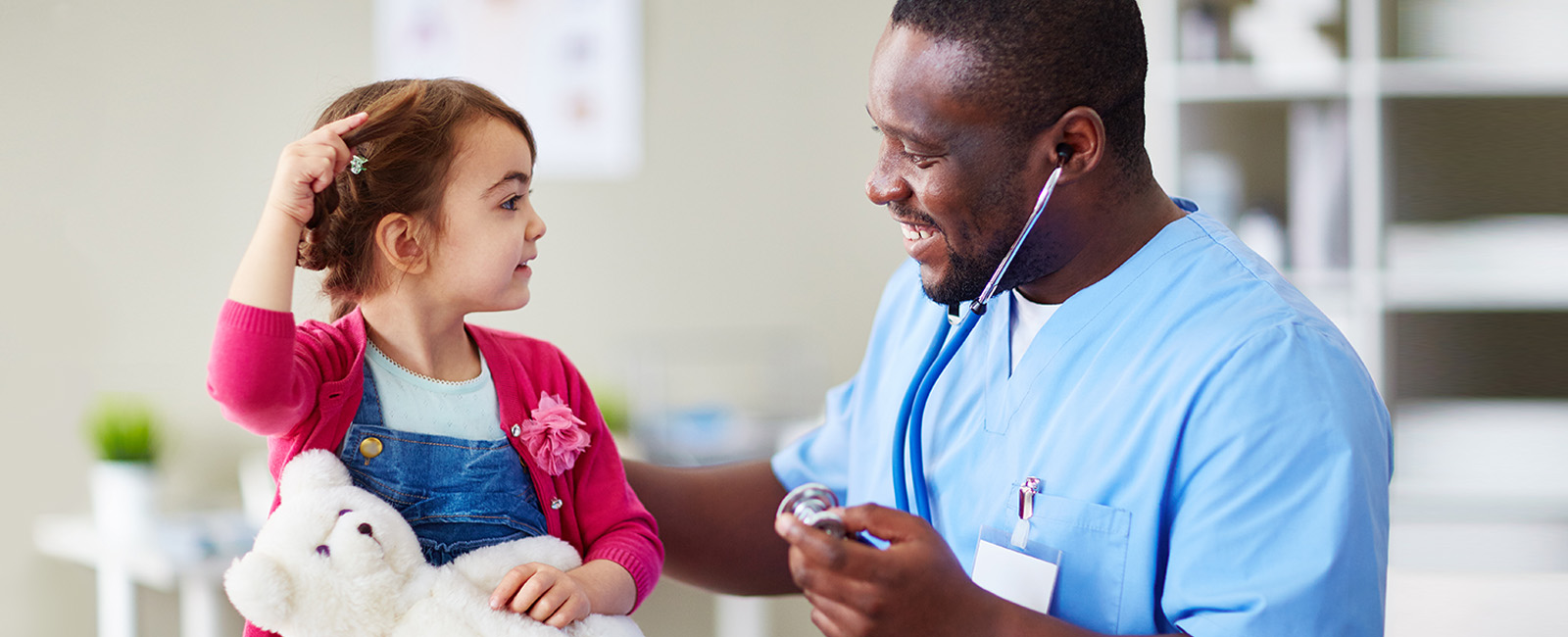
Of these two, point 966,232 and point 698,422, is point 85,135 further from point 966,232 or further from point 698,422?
point 966,232

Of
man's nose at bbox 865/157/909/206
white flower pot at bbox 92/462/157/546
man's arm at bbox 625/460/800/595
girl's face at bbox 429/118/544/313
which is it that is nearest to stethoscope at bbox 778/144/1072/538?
man's nose at bbox 865/157/909/206

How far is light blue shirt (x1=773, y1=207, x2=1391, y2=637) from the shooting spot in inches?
31.3

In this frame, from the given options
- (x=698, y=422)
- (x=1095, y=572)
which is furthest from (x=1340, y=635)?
(x=698, y=422)

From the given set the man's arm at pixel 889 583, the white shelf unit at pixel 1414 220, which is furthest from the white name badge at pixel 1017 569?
the white shelf unit at pixel 1414 220

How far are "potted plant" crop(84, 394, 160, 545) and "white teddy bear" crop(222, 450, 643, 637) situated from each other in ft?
6.12

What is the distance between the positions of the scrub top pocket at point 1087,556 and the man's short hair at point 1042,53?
317mm

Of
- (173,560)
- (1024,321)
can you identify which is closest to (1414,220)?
(1024,321)

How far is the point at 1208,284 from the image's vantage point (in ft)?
3.04

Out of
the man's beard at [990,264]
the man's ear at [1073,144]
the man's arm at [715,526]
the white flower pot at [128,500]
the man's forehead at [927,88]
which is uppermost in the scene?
the man's forehead at [927,88]

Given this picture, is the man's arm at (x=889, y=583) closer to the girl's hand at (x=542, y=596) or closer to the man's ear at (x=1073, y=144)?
the girl's hand at (x=542, y=596)

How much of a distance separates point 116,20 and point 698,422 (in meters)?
1.82

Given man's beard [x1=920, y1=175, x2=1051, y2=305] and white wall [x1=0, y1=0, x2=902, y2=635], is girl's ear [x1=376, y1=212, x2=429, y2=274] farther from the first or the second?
white wall [x1=0, y1=0, x2=902, y2=635]

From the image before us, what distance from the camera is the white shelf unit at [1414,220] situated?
2.29 meters

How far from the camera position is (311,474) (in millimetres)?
827
